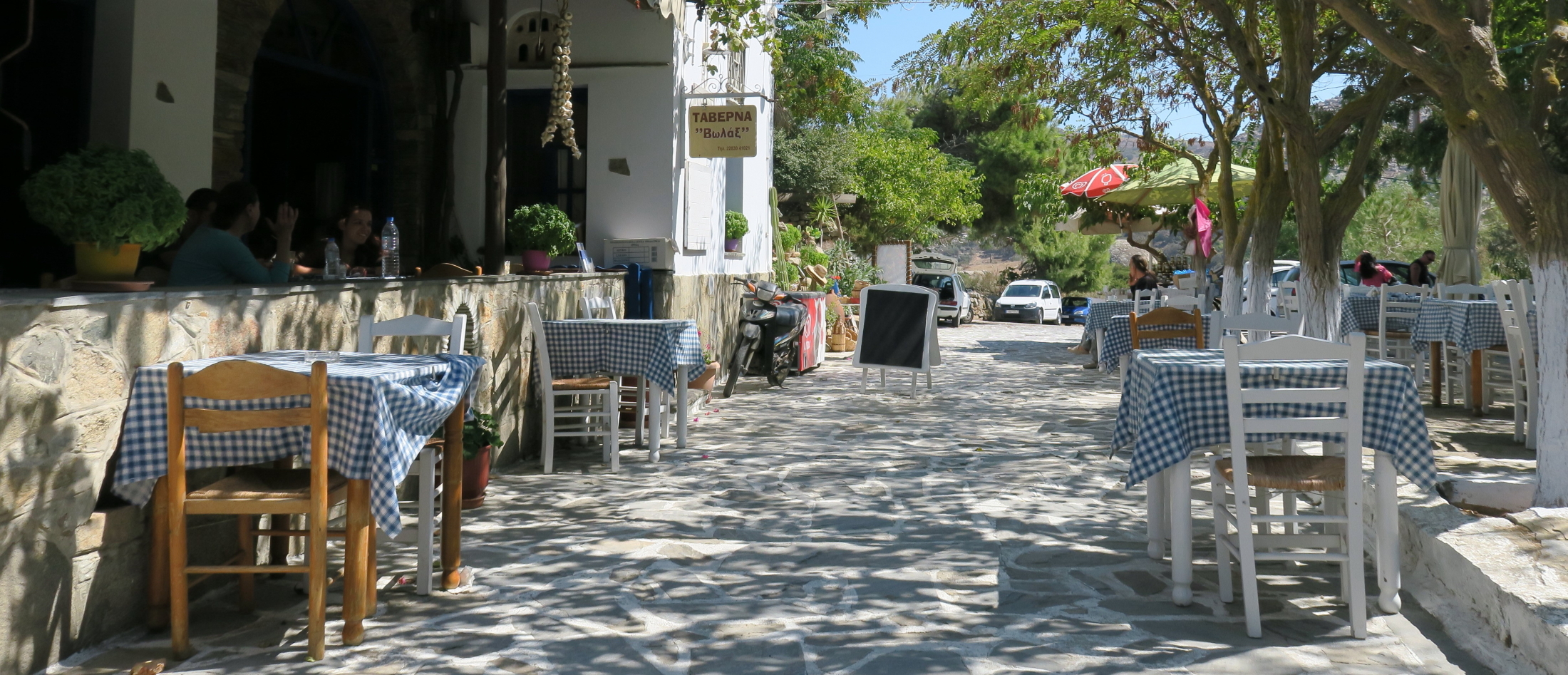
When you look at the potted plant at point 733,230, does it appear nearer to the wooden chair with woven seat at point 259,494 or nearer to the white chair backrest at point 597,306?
the white chair backrest at point 597,306

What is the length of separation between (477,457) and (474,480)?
0.39 ft

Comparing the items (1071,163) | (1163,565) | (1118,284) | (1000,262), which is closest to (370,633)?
(1163,565)

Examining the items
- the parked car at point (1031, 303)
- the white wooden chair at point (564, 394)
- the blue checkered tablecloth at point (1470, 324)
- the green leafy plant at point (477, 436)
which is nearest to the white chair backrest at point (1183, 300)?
the blue checkered tablecloth at point (1470, 324)

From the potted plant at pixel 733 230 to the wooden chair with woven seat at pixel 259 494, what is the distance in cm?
936

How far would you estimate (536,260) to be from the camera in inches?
365

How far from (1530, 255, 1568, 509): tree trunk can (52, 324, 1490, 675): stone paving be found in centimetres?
111

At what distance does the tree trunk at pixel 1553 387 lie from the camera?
199 inches

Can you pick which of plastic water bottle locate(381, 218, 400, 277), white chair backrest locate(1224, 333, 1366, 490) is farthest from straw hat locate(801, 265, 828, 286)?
white chair backrest locate(1224, 333, 1366, 490)

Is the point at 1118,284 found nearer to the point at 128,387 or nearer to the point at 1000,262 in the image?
the point at 1000,262

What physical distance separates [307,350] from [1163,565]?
360cm

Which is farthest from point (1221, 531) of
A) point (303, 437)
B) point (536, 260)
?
point (536, 260)

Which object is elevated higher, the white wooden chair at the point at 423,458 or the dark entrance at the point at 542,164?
the dark entrance at the point at 542,164

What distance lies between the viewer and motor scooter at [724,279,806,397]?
38.3 ft

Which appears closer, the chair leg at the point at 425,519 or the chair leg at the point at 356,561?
the chair leg at the point at 356,561
